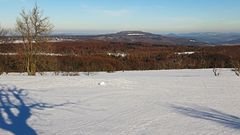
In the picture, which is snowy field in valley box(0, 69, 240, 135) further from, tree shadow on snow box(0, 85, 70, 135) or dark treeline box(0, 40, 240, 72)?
dark treeline box(0, 40, 240, 72)

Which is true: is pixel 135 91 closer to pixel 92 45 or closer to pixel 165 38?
pixel 92 45

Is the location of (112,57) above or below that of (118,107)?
below

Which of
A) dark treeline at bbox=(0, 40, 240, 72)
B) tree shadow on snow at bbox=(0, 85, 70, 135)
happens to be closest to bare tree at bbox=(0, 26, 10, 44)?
dark treeline at bbox=(0, 40, 240, 72)

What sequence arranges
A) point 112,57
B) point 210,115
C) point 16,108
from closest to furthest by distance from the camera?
point 210,115, point 16,108, point 112,57

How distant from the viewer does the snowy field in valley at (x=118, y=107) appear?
9422 mm

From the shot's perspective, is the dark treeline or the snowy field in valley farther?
the dark treeline

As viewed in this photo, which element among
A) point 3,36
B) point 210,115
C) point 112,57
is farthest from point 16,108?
point 112,57

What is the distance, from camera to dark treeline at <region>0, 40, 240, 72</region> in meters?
34.4

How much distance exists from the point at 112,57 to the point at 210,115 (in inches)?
2526

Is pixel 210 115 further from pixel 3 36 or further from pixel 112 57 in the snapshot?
pixel 112 57

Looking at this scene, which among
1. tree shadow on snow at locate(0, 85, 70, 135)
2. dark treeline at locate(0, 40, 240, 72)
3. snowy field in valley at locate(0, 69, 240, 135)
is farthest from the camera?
dark treeline at locate(0, 40, 240, 72)

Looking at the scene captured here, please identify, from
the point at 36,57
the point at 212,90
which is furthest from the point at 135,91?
the point at 36,57

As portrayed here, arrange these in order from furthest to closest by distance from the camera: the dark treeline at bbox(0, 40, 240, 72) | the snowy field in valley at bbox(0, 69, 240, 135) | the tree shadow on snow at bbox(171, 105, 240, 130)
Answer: the dark treeline at bbox(0, 40, 240, 72) < the tree shadow on snow at bbox(171, 105, 240, 130) < the snowy field in valley at bbox(0, 69, 240, 135)

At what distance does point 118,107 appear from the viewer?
12992mm
